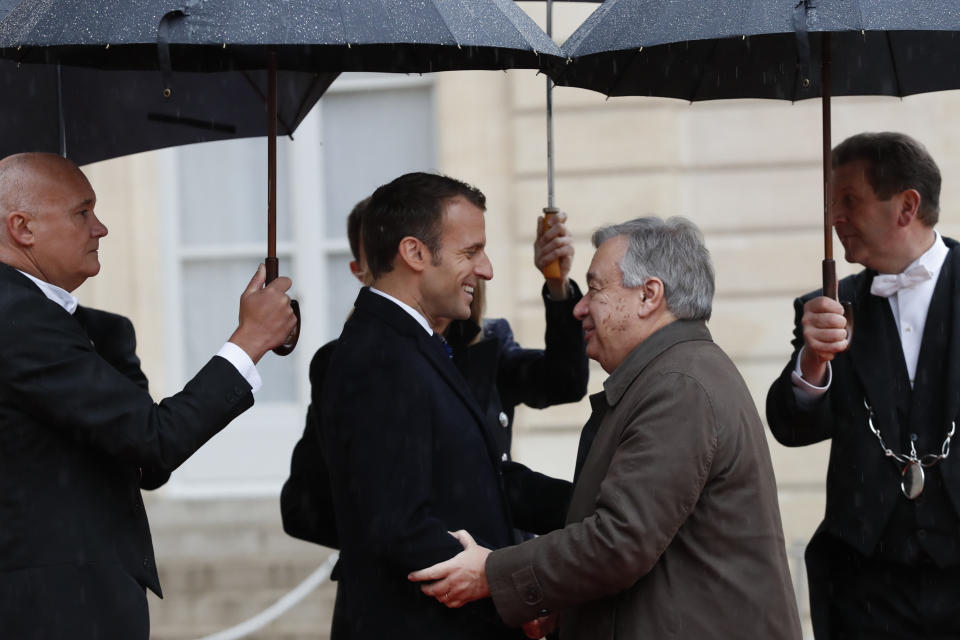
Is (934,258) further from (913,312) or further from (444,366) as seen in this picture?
(444,366)

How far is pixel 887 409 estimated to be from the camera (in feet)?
11.6

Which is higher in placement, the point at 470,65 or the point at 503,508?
the point at 470,65

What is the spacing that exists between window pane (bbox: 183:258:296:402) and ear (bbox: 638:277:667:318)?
17.2 ft

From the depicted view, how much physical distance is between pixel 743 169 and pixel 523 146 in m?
1.25

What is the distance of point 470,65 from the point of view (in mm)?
3279

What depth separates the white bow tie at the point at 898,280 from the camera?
3594mm

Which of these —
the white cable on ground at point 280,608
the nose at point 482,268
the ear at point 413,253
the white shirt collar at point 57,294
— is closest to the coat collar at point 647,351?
the nose at point 482,268

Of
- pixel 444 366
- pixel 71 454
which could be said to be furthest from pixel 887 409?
pixel 71 454

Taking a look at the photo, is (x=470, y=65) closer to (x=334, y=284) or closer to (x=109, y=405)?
(x=109, y=405)

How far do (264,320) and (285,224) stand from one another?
16.2 ft

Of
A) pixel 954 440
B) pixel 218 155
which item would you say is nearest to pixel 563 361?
pixel 954 440

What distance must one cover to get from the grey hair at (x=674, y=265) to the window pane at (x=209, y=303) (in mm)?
5218

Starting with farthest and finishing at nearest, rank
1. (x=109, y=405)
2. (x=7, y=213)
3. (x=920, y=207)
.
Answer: (x=920, y=207)
(x=7, y=213)
(x=109, y=405)

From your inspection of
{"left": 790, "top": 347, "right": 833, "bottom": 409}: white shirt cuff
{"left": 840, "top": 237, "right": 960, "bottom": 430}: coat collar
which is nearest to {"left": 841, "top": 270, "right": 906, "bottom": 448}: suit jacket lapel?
{"left": 840, "top": 237, "right": 960, "bottom": 430}: coat collar
